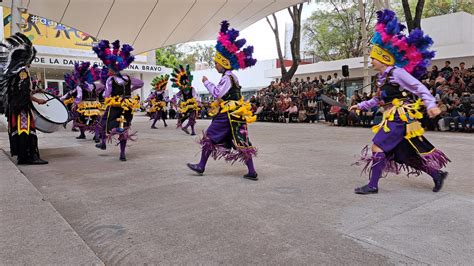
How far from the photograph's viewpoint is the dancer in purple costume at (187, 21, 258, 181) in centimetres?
498

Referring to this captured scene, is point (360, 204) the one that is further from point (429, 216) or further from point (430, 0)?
point (430, 0)

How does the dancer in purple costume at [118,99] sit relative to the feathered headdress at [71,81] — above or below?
below

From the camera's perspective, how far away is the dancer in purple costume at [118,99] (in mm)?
6707

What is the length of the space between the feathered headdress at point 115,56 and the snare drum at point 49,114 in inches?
44.1

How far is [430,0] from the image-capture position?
29.3 meters

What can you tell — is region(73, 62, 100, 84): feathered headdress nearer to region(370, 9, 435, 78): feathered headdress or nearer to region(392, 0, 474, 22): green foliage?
region(370, 9, 435, 78): feathered headdress

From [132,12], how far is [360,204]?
13927 mm

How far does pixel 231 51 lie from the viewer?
5.05m

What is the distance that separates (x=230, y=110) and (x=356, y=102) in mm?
10151

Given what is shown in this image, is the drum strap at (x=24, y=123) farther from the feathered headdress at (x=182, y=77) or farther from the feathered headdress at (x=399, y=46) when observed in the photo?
the feathered headdress at (x=182, y=77)

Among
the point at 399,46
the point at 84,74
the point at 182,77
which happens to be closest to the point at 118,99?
the point at 84,74

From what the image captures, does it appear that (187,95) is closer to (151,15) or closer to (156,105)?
(156,105)

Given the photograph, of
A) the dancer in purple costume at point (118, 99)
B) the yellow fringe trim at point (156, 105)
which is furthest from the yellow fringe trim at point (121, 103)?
the yellow fringe trim at point (156, 105)

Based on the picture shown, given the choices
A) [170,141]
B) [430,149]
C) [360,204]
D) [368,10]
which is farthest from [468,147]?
[368,10]
